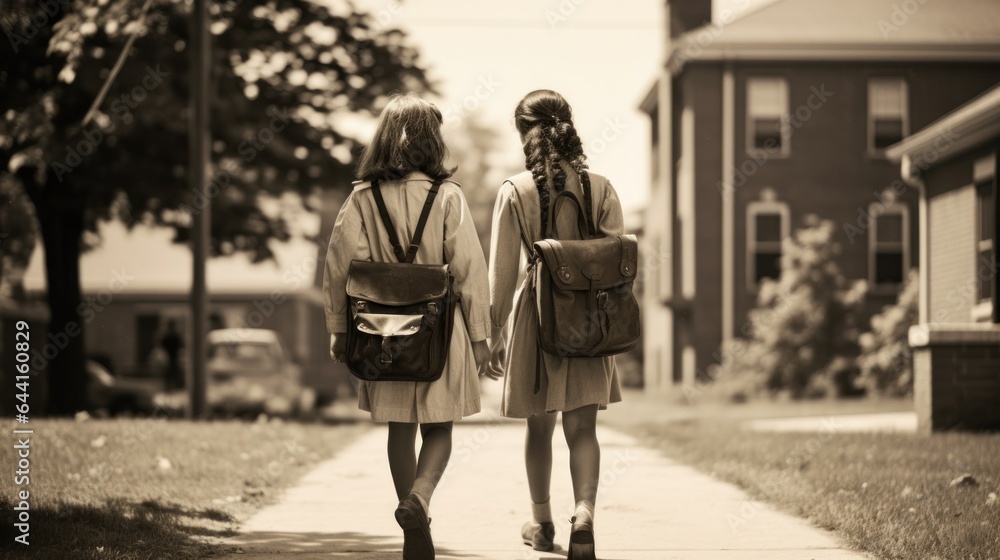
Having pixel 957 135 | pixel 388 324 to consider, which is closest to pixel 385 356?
pixel 388 324

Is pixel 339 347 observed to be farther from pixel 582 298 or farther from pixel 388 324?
pixel 582 298

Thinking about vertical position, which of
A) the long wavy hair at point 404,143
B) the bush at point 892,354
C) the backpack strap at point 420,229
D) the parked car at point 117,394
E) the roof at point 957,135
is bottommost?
the parked car at point 117,394

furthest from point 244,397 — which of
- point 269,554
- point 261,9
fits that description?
point 269,554

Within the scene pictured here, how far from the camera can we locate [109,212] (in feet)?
59.9

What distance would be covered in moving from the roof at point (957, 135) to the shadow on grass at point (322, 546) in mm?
9962

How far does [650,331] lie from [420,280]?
2818 centimetres

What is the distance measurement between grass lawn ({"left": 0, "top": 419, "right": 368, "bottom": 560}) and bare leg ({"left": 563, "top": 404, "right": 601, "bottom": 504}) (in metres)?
1.71

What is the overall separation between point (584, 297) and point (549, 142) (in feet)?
2.44

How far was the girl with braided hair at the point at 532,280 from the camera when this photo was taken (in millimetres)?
5617

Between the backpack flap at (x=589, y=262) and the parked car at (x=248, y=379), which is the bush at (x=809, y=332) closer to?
the parked car at (x=248, y=379)

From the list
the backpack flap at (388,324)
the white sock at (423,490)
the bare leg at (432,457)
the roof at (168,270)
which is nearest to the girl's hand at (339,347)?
the backpack flap at (388,324)

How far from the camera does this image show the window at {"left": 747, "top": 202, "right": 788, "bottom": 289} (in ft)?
89.4

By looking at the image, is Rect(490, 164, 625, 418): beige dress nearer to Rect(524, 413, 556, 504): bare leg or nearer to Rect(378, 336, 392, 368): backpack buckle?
Rect(524, 413, 556, 504): bare leg

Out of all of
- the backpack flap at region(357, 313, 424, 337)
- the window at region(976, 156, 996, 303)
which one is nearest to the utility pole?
the window at region(976, 156, 996, 303)
